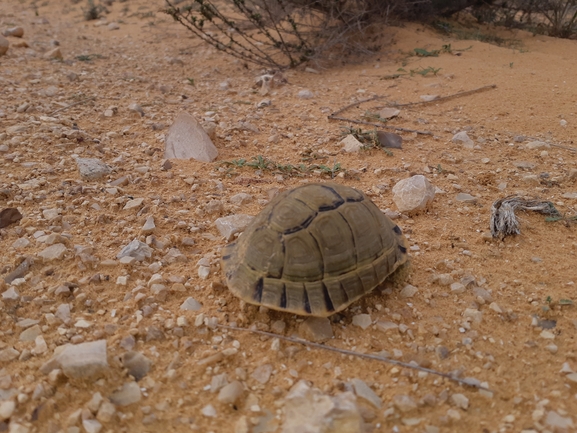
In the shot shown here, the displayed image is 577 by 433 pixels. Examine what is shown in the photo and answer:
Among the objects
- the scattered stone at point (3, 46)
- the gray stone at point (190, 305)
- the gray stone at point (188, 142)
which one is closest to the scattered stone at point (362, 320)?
the gray stone at point (190, 305)

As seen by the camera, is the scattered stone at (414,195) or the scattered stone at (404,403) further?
the scattered stone at (414,195)

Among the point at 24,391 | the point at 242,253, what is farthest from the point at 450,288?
the point at 24,391

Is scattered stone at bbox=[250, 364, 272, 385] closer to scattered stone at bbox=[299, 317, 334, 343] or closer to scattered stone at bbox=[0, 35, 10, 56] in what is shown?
scattered stone at bbox=[299, 317, 334, 343]

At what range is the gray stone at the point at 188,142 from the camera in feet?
14.0

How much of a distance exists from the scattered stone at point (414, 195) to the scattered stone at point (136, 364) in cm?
216

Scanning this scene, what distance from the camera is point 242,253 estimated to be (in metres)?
2.58

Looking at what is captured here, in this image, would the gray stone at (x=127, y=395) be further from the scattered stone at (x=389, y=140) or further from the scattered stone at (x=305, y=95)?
the scattered stone at (x=305, y=95)

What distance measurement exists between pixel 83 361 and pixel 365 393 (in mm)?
1270

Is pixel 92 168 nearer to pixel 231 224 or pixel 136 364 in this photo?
pixel 231 224

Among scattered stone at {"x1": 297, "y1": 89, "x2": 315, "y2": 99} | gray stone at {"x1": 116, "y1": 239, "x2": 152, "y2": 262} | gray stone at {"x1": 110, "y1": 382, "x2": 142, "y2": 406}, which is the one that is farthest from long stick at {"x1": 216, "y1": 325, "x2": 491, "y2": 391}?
scattered stone at {"x1": 297, "y1": 89, "x2": 315, "y2": 99}

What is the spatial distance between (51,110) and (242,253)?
3634 mm

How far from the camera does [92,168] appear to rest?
3.81 m

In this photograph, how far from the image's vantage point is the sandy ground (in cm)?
204

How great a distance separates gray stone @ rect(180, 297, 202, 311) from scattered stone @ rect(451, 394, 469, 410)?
1370mm
